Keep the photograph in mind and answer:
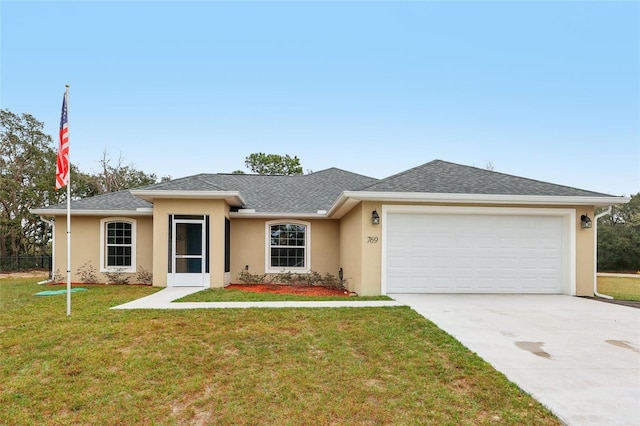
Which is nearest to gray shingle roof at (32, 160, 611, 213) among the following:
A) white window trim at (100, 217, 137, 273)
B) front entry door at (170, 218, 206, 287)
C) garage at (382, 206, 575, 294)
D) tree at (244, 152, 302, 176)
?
white window trim at (100, 217, 137, 273)

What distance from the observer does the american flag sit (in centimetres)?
657

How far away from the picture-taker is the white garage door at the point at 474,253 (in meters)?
9.33

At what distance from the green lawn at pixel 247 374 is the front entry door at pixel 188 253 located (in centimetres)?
452

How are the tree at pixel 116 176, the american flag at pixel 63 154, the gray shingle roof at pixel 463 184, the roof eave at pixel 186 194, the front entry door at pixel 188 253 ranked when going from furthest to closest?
the tree at pixel 116 176 → the front entry door at pixel 188 253 → the roof eave at pixel 186 194 → the gray shingle roof at pixel 463 184 → the american flag at pixel 63 154

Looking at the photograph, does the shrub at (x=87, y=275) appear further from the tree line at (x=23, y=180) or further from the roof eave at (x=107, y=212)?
the tree line at (x=23, y=180)

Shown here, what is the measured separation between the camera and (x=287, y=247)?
1292 centimetres

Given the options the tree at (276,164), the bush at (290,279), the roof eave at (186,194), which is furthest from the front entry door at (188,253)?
the tree at (276,164)

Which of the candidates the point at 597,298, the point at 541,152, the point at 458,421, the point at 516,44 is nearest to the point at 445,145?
the point at 541,152

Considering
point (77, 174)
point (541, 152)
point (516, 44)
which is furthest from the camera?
point (77, 174)

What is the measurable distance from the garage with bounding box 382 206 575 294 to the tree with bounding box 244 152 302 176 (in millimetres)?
26702

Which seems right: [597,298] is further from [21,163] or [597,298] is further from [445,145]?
[21,163]

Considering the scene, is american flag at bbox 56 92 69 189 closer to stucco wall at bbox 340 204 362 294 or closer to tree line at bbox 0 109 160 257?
stucco wall at bbox 340 204 362 294

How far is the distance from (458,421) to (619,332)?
4.69 meters

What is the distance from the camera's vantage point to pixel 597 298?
9.24 meters
